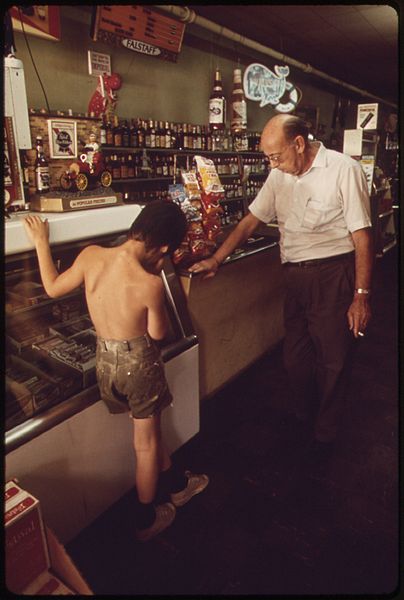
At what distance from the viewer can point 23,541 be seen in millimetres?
1479

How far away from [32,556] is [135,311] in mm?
977

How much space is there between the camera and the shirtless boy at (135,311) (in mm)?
1821

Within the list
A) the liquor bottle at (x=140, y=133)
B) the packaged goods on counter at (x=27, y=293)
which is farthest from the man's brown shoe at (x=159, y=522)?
the liquor bottle at (x=140, y=133)

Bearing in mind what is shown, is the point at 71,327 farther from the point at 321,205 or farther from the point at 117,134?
the point at 117,134

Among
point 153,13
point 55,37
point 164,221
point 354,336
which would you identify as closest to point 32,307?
point 164,221

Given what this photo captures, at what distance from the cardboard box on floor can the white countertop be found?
0.91 m

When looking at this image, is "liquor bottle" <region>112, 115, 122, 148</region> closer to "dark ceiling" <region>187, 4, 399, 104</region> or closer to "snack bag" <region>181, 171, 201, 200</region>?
"dark ceiling" <region>187, 4, 399, 104</region>

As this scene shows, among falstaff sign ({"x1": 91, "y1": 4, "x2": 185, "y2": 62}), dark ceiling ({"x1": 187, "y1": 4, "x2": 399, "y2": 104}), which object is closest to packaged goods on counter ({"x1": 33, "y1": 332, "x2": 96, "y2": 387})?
falstaff sign ({"x1": 91, "y1": 4, "x2": 185, "y2": 62})

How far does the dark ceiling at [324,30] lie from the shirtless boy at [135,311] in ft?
11.8

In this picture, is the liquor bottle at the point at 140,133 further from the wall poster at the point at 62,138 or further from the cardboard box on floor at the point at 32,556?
the cardboard box on floor at the point at 32,556

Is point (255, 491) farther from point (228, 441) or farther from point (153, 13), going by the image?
point (153, 13)

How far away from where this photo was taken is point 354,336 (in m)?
2.58

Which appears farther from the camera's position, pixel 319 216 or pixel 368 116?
pixel 368 116

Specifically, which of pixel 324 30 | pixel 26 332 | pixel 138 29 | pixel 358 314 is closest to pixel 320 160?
pixel 358 314
